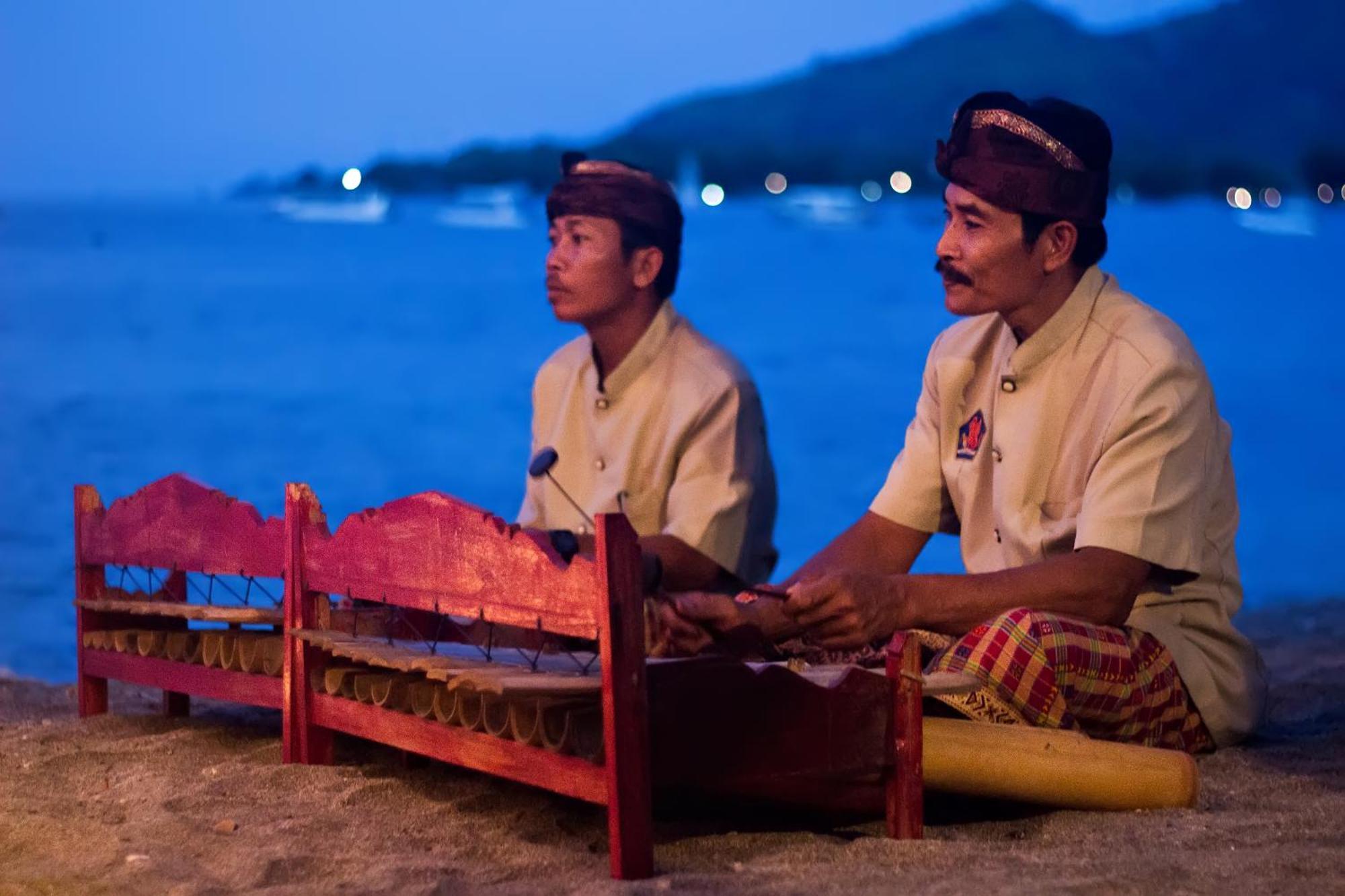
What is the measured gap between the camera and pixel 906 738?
3.03m

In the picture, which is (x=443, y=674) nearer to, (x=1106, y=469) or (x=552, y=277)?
(x=1106, y=469)

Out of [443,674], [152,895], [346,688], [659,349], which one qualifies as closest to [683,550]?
[659,349]

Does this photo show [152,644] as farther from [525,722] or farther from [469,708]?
[525,722]

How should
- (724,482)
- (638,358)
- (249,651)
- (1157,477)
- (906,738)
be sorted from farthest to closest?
(638,358) < (724,482) < (249,651) < (1157,477) < (906,738)

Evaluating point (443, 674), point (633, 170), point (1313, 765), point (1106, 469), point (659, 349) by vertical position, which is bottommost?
point (1313, 765)

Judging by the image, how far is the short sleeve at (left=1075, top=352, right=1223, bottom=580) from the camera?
3523 millimetres

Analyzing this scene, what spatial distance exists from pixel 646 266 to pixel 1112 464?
168 cm

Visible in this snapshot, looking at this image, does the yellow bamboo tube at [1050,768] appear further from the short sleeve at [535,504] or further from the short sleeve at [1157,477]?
the short sleeve at [535,504]

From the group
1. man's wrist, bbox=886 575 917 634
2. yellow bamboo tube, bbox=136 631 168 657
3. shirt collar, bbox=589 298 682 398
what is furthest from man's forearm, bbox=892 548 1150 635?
yellow bamboo tube, bbox=136 631 168 657

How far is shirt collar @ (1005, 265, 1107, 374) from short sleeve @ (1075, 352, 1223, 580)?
0.94 feet

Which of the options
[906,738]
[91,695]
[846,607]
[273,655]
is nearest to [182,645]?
[273,655]

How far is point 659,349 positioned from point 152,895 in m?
2.40

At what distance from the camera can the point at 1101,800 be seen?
3.22 metres

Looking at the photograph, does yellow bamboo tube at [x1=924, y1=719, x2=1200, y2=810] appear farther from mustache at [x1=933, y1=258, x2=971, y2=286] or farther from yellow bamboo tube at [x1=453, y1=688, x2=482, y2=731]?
mustache at [x1=933, y1=258, x2=971, y2=286]
